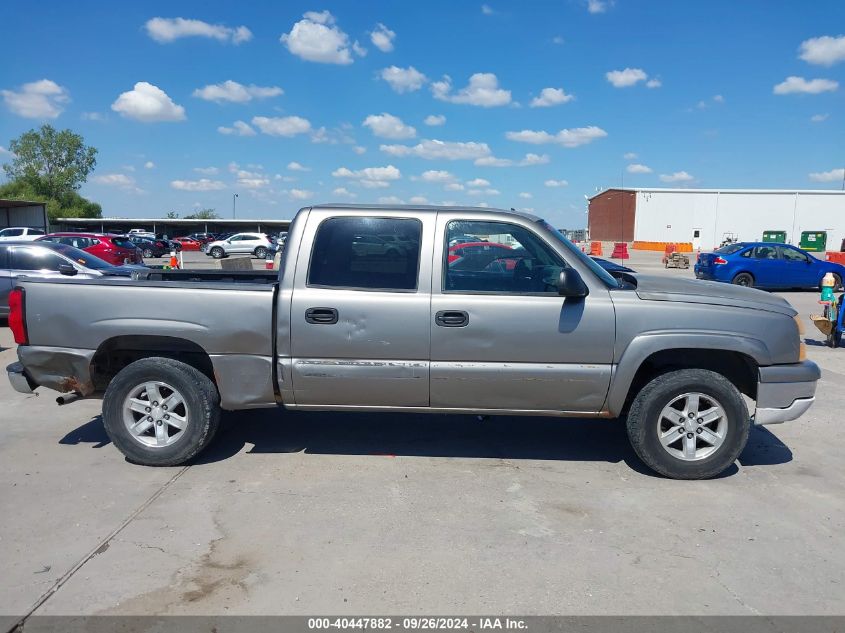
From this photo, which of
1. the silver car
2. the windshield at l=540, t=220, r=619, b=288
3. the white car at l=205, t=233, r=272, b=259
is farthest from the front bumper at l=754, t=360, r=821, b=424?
the white car at l=205, t=233, r=272, b=259

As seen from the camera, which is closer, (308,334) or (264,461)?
(308,334)

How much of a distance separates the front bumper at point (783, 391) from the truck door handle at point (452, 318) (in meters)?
2.13

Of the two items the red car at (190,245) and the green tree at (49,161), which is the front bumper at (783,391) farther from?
the green tree at (49,161)

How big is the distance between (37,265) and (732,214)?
205 ft

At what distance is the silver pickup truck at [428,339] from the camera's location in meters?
4.55

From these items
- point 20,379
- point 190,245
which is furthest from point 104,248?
point 190,245

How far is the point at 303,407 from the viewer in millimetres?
4836

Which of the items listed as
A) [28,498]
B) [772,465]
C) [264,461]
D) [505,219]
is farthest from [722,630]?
[28,498]

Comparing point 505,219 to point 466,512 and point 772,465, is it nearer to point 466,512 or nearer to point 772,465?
point 466,512

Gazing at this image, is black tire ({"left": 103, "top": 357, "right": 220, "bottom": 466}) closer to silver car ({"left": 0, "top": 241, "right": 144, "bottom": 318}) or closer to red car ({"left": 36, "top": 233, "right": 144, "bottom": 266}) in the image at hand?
silver car ({"left": 0, "top": 241, "right": 144, "bottom": 318})

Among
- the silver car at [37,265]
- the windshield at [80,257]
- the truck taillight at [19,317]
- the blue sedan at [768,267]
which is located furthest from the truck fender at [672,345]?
the blue sedan at [768,267]

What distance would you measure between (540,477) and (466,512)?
2.79 feet

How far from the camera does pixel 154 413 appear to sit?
486 centimetres

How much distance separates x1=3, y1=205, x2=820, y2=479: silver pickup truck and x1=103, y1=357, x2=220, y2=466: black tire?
12 mm
